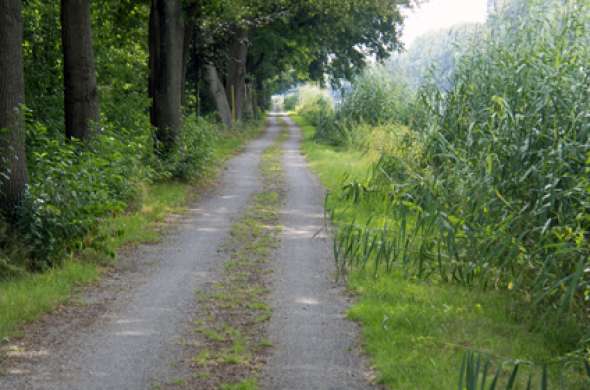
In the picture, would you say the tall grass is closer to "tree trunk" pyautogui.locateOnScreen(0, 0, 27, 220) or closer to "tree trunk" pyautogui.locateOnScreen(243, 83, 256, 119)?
"tree trunk" pyautogui.locateOnScreen(0, 0, 27, 220)

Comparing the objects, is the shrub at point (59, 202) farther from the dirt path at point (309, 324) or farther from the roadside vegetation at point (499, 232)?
the roadside vegetation at point (499, 232)

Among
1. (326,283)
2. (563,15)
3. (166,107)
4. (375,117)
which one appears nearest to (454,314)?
(326,283)

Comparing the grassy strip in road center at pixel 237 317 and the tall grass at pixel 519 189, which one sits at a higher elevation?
the tall grass at pixel 519 189

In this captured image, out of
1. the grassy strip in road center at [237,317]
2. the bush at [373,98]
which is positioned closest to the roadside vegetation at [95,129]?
the grassy strip in road center at [237,317]

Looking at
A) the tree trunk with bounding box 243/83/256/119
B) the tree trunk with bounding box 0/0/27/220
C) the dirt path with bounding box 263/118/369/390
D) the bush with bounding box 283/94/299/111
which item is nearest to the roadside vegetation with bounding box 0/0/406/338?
the tree trunk with bounding box 0/0/27/220

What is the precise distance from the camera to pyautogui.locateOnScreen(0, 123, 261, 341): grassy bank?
7781 millimetres

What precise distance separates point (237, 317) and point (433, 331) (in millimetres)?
2016

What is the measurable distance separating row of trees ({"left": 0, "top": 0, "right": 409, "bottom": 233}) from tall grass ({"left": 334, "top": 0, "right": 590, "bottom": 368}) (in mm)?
4566

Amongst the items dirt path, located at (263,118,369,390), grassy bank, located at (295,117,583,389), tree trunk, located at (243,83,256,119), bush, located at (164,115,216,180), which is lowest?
dirt path, located at (263,118,369,390)

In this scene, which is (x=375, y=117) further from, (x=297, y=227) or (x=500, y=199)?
(x=500, y=199)

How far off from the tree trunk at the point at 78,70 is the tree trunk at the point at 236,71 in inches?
933

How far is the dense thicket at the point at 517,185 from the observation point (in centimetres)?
697

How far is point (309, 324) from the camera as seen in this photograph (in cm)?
772

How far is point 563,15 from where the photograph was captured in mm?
9750
